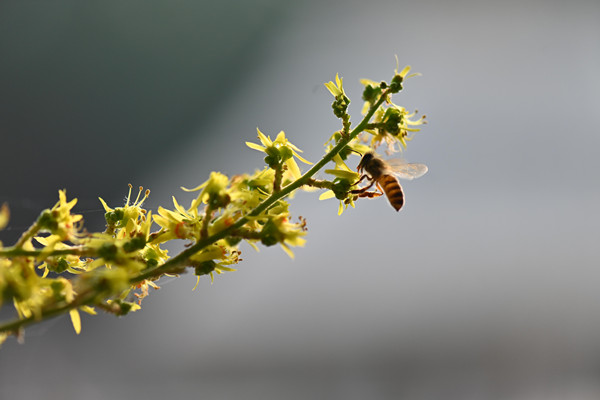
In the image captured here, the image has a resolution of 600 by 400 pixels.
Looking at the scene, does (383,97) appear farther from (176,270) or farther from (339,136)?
(176,270)

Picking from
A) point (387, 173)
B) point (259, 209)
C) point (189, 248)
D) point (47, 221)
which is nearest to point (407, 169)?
point (387, 173)

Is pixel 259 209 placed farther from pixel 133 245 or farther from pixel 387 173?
pixel 387 173

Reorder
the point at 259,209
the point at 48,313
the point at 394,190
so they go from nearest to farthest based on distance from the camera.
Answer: the point at 48,313
the point at 259,209
the point at 394,190

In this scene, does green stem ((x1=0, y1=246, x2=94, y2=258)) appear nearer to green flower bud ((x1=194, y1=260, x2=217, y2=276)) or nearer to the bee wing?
green flower bud ((x1=194, y1=260, x2=217, y2=276))

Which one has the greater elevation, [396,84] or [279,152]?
[396,84]

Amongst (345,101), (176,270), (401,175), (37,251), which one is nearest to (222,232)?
(176,270)

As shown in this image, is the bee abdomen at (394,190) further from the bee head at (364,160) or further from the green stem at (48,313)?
the green stem at (48,313)
